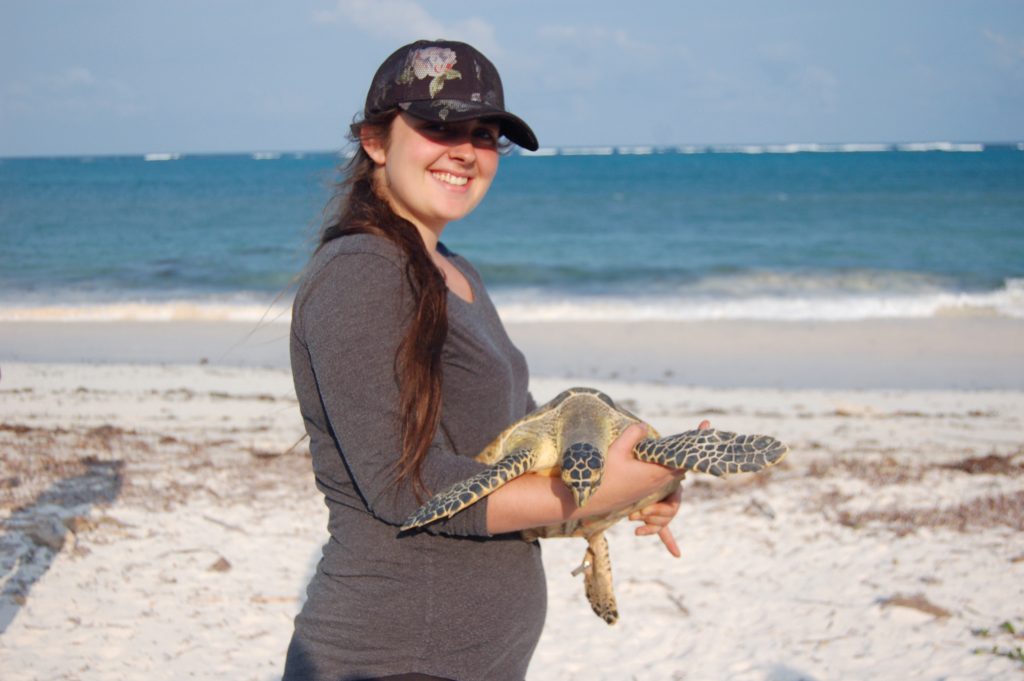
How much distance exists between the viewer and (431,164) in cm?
189

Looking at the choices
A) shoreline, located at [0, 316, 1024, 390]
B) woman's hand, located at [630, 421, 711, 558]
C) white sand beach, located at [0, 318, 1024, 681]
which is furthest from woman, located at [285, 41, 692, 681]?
shoreline, located at [0, 316, 1024, 390]

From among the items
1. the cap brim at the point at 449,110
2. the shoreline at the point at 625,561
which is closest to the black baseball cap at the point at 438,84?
the cap brim at the point at 449,110

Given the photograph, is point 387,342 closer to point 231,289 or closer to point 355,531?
point 355,531

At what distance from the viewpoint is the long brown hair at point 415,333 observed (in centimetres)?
168

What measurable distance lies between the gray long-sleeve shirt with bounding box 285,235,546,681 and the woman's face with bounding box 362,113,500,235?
0.63 ft

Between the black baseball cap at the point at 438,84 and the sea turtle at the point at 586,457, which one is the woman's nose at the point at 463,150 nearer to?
the black baseball cap at the point at 438,84

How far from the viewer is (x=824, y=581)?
489cm

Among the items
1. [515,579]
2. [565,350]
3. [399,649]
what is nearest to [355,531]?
[399,649]

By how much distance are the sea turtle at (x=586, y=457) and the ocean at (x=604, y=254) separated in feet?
A: 2.46

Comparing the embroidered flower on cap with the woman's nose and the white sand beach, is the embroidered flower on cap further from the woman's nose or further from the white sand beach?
the white sand beach

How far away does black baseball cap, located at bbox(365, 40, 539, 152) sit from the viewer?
180cm

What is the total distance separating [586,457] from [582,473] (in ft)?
0.24

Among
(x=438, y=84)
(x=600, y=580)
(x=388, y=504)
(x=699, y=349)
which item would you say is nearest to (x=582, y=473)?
(x=388, y=504)

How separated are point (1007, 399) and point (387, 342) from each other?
9564 mm
